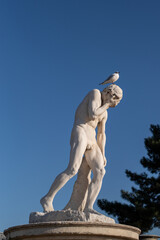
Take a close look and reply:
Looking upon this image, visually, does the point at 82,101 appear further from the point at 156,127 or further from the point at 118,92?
the point at 156,127

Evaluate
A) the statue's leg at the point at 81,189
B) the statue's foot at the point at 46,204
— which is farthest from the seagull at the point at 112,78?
the statue's foot at the point at 46,204

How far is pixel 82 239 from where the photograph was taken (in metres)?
5.92

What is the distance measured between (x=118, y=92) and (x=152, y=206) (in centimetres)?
953

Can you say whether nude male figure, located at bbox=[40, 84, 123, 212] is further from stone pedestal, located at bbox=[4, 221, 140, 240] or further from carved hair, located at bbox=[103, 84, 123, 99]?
stone pedestal, located at bbox=[4, 221, 140, 240]

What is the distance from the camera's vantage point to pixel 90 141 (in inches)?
297

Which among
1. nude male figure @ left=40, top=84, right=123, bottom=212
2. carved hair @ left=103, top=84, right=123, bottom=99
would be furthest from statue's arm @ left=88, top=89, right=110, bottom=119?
carved hair @ left=103, top=84, right=123, bottom=99

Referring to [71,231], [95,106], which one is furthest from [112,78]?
[71,231]

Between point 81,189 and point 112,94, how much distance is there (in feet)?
6.74

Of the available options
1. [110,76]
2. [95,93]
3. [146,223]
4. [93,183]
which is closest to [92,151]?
[93,183]

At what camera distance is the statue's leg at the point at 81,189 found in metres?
7.58

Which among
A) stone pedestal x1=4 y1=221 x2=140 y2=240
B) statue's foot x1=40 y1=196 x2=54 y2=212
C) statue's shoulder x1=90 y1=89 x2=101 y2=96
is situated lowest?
stone pedestal x1=4 y1=221 x2=140 y2=240

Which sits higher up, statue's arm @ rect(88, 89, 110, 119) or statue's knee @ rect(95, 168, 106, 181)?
statue's arm @ rect(88, 89, 110, 119)

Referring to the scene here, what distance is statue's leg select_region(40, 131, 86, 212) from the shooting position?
698 centimetres

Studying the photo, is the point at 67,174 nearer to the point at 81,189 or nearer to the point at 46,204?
the point at 46,204
